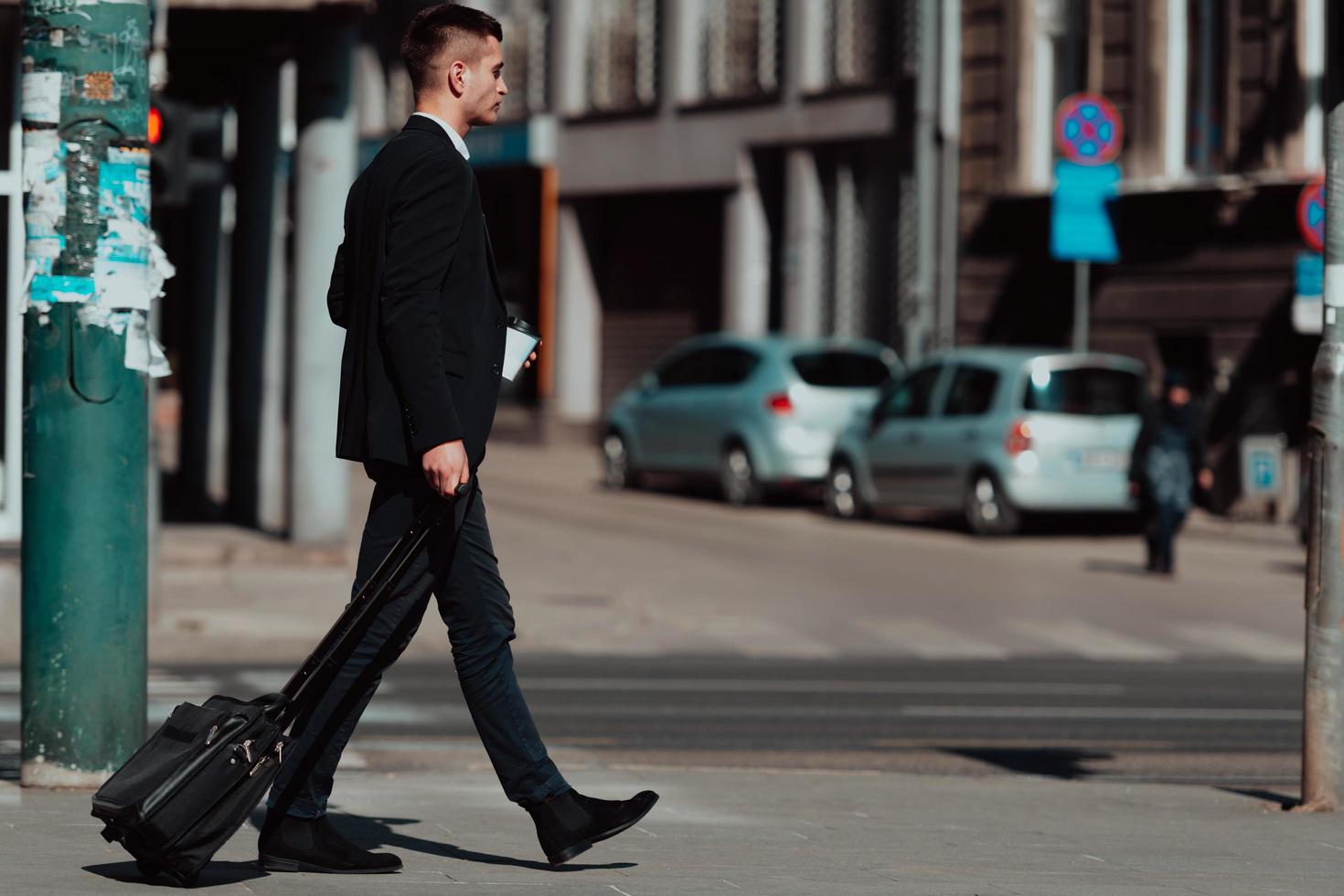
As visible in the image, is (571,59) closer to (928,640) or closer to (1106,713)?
(928,640)

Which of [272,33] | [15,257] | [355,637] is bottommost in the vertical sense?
[355,637]

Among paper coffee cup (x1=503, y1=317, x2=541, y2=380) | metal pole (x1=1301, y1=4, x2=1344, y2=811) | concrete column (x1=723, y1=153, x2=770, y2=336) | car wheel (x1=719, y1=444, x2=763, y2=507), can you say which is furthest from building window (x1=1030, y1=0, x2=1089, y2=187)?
paper coffee cup (x1=503, y1=317, x2=541, y2=380)

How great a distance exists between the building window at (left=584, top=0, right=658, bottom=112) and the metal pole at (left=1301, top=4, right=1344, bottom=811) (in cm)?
2768

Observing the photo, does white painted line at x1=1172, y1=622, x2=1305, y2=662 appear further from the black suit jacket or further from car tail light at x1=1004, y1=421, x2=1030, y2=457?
the black suit jacket

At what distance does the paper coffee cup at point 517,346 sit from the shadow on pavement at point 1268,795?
2.84m

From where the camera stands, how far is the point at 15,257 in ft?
57.1

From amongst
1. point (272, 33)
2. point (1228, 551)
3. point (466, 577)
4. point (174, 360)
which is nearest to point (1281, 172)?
point (1228, 551)

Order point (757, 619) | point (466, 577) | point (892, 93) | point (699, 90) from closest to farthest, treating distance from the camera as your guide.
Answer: point (466, 577)
point (757, 619)
point (892, 93)
point (699, 90)

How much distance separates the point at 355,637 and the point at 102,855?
2.52ft

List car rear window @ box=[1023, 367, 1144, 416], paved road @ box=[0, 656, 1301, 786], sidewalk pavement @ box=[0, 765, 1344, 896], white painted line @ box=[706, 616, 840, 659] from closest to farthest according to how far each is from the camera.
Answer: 1. sidewalk pavement @ box=[0, 765, 1344, 896]
2. paved road @ box=[0, 656, 1301, 786]
3. white painted line @ box=[706, 616, 840, 659]
4. car rear window @ box=[1023, 367, 1144, 416]

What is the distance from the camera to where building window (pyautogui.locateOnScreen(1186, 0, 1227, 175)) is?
25062 millimetres

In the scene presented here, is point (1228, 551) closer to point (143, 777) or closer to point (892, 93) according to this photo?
point (892, 93)

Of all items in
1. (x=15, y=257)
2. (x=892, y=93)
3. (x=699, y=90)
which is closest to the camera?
(x=15, y=257)

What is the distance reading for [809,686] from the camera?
11.6 meters
